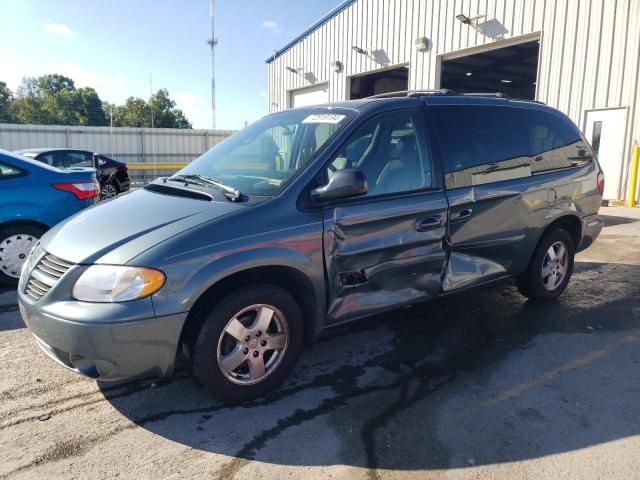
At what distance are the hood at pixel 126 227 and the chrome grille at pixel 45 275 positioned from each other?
0.15ft

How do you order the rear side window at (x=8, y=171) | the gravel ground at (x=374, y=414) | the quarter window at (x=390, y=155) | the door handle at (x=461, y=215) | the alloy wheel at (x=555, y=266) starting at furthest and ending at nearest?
the rear side window at (x=8, y=171) < the alloy wheel at (x=555, y=266) < the door handle at (x=461, y=215) < the quarter window at (x=390, y=155) < the gravel ground at (x=374, y=414)

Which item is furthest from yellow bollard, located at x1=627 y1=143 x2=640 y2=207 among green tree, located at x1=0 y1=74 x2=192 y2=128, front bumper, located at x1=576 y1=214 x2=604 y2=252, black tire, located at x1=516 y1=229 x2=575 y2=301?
green tree, located at x1=0 y1=74 x2=192 y2=128

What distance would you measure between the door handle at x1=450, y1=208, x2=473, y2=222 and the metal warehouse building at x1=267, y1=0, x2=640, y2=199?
31.2 ft

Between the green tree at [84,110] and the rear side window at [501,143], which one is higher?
the green tree at [84,110]

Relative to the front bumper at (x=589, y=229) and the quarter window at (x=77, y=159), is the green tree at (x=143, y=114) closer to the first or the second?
the quarter window at (x=77, y=159)

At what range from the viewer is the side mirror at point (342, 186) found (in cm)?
308

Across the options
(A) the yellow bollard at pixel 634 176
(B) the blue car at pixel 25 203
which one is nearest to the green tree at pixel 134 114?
(A) the yellow bollard at pixel 634 176

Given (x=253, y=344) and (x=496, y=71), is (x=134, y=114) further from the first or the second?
(x=253, y=344)

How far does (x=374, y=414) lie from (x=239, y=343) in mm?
905

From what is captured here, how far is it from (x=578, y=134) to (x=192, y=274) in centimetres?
418

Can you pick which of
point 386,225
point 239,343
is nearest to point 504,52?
point 386,225

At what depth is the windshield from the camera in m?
3.36

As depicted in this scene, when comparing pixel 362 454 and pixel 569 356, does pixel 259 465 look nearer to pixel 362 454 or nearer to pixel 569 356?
pixel 362 454

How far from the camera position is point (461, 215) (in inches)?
151
